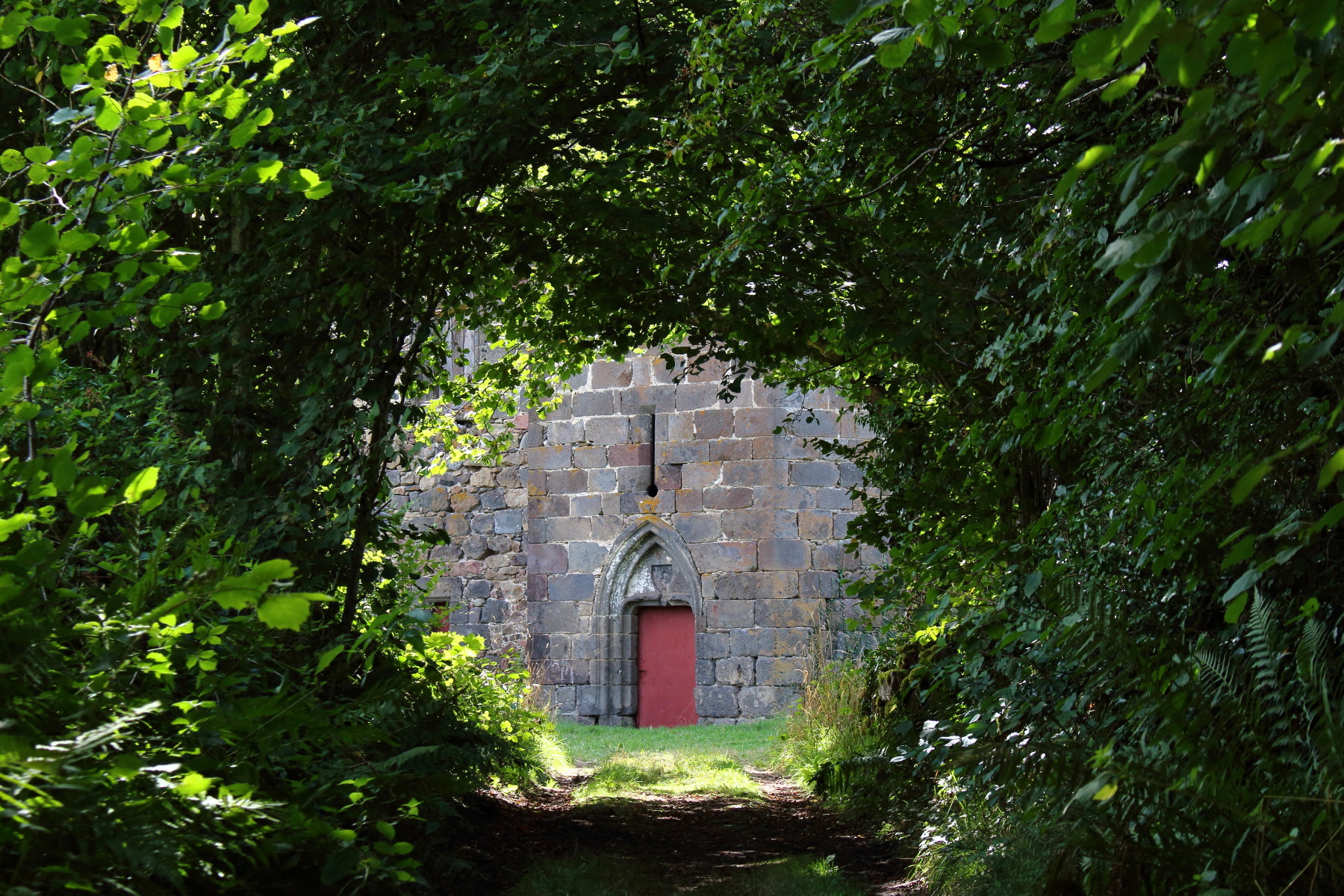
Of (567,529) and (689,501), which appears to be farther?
(567,529)

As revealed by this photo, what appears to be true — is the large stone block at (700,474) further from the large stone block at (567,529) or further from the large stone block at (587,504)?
the large stone block at (567,529)

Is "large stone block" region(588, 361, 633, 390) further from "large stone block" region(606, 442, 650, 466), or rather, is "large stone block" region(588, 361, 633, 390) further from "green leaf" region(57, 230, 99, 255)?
"green leaf" region(57, 230, 99, 255)

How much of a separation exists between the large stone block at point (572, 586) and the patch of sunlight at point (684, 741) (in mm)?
1455

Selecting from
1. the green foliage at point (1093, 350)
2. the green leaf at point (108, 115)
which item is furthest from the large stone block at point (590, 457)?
the green leaf at point (108, 115)

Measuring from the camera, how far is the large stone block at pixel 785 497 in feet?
39.2

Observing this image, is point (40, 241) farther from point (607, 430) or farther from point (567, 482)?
point (567, 482)

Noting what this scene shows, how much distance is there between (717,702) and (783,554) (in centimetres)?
166

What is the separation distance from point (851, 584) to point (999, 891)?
129 cm

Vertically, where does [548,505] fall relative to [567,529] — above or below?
above

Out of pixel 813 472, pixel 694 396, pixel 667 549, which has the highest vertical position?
pixel 694 396

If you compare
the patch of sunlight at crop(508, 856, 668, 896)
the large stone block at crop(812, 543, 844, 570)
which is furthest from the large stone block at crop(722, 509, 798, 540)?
the patch of sunlight at crop(508, 856, 668, 896)

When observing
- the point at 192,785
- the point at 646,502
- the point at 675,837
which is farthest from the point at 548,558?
the point at 192,785

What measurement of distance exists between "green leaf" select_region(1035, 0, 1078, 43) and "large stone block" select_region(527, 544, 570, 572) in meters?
11.8

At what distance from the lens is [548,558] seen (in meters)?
13.2
